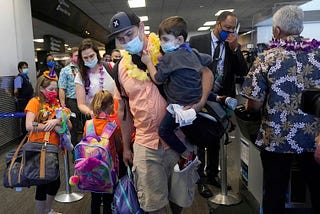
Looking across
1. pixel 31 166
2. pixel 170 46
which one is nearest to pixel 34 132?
A: pixel 31 166

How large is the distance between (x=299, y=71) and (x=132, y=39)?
3.00ft

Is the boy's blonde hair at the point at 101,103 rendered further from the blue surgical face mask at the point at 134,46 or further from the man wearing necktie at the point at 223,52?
the man wearing necktie at the point at 223,52

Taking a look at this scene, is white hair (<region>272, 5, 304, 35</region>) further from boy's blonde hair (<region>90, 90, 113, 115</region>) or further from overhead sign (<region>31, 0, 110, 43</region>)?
overhead sign (<region>31, 0, 110, 43</region>)

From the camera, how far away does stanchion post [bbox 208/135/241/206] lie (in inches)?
104

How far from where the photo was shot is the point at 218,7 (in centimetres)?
1055

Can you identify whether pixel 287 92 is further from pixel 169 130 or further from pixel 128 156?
pixel 128 156

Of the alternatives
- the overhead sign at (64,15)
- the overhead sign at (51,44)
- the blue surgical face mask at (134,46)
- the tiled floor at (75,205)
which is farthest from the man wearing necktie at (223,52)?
the overhead sign at (51,44)

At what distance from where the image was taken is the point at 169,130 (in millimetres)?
1574

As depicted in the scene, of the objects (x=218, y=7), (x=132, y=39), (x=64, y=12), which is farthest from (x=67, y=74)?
(x=218, y=7)

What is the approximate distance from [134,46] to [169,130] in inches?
18.9

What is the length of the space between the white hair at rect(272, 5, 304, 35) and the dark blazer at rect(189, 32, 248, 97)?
0.92 metres

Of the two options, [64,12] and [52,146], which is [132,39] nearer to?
[52,146]

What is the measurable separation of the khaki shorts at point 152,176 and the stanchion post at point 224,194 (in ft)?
Result: 3.59

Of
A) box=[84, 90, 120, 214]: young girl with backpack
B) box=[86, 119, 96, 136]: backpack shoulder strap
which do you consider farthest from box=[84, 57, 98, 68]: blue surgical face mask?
box=[86, 119, 96, 136]: backpack shoulder strap
